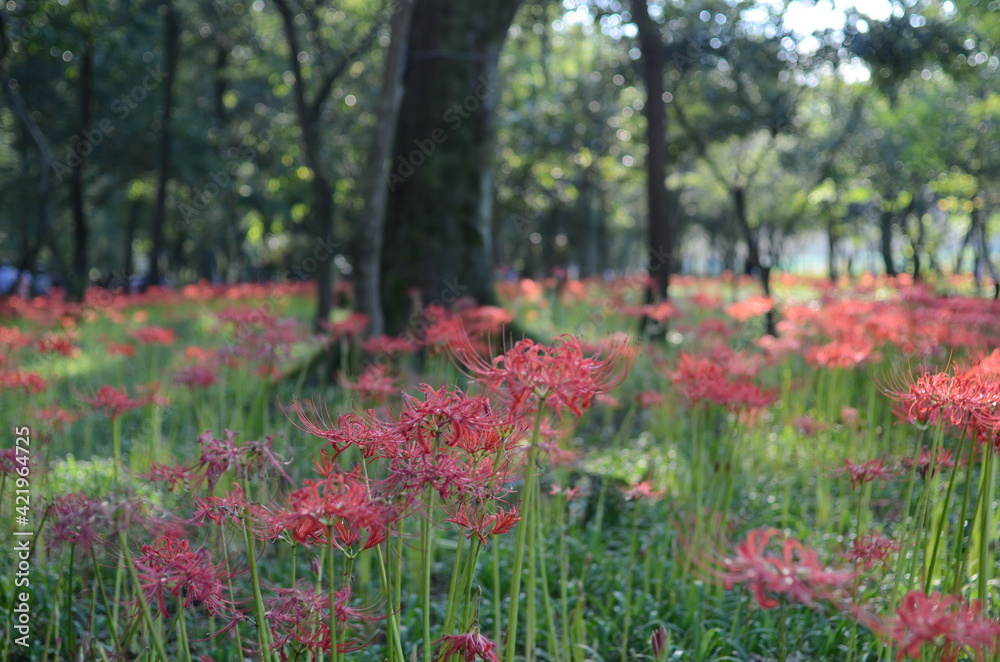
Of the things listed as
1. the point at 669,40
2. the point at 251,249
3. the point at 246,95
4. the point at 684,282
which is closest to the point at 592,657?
the point at 669,40

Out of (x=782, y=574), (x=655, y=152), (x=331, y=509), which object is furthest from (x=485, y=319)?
(x=655, y=152)

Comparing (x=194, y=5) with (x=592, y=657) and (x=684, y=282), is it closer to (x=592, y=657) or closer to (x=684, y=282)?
(x=684, y=282)

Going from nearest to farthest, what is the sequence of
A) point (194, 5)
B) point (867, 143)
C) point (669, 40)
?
point (669, 40)
point (194, 5)
point (867, 143)

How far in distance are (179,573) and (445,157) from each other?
618 centimetres

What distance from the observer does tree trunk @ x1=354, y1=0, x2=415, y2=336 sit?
5848mm

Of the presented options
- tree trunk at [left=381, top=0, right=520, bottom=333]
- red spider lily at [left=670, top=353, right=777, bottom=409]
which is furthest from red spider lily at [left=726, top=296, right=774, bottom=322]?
red spider lily at [left=670, top=353, right=777, bottom=409]

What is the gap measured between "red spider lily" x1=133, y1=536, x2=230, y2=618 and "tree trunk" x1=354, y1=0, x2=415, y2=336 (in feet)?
15.0

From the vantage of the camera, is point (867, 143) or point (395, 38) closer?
point (395, 38)

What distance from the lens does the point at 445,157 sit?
7.32m

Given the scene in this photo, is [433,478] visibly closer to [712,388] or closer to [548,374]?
[548,374]

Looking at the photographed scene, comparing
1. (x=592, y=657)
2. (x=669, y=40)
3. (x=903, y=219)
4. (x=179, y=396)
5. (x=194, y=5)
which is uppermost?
(x=194, y=5)

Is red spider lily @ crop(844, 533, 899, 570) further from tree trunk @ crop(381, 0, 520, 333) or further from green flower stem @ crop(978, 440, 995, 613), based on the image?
tree trunk @ crop(381, 0, 520, 333)

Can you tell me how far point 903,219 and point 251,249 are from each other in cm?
2456

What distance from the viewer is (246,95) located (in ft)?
64.4
